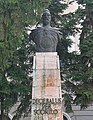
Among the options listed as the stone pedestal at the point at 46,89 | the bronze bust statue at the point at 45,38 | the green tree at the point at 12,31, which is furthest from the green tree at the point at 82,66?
the stone pedestal at the point at 46,89

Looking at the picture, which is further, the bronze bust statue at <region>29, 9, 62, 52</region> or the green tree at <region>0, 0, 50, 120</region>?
the green tree at <region>0, 0, 50, 120</region>

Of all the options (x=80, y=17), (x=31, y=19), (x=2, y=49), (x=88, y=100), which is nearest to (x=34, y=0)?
(x=31, y=19)

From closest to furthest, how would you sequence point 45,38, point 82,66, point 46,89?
point 46,89 → point 45,38 → point 82,66

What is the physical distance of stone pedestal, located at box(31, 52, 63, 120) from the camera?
8.30m

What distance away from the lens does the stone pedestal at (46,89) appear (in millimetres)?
8305

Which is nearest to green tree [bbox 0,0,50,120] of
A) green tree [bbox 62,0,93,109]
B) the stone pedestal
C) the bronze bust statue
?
green tree [bbox 62,0,93,109]

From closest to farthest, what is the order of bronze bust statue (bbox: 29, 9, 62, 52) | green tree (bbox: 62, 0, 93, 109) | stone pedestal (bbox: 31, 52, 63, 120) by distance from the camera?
stone pedestal (bbox: 31, 52, 63, 120)
bronze bust statue (bbox: 29, 9, 62, 52)
green tree (bbox: 62, 0, 93, 109)

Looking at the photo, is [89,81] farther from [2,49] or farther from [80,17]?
[2,49]

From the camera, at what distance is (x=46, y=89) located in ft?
28.0

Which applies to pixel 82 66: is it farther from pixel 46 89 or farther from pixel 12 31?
pixel 46 89

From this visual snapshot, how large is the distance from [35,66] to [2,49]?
255 centimetres

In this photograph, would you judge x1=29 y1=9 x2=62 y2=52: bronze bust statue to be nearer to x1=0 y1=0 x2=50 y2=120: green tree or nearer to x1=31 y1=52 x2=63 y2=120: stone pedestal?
x1=31 y1=52 x2=63 y2=120: stone pedestal

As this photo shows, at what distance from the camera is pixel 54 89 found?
28.0 feet

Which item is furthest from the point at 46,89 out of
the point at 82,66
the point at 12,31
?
the point at 82,66
